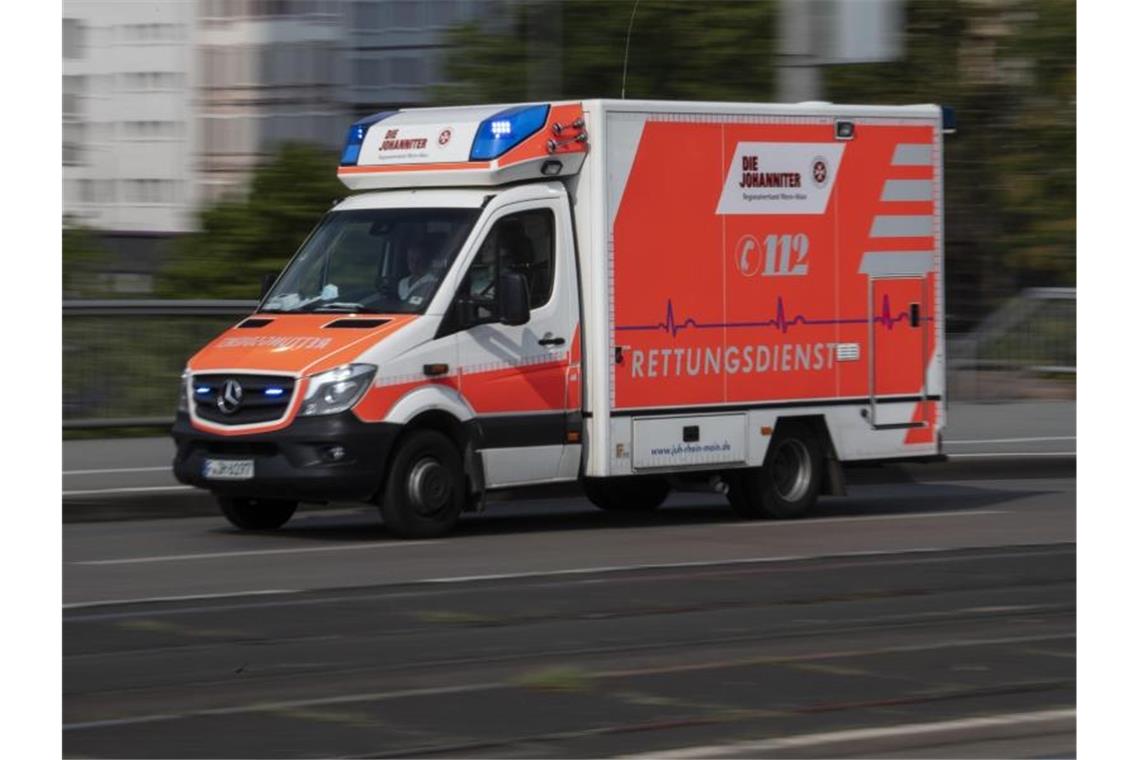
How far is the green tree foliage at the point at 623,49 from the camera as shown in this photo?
27672 mm

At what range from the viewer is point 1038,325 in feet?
80.3

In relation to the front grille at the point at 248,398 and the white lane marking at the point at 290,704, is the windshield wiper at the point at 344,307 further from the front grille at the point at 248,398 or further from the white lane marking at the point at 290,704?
the white lane marking at the point at 290,704

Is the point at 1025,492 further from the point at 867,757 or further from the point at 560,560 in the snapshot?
the point at 867,757

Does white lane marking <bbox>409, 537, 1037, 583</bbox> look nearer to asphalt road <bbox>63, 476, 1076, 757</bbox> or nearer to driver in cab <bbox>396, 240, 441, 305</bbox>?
asphalt road <bbox>63, 476, 1076, 757</bbox>

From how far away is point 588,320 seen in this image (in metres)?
14.4

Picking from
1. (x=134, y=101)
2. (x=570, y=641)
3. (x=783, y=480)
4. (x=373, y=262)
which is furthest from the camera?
(x=134, y=101)

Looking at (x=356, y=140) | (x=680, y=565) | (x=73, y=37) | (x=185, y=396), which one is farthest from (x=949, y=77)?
(x=680, y=565)

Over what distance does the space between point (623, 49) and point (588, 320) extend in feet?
45.5

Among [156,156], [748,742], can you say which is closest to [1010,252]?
[156,156]

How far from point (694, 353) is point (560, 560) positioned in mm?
2597

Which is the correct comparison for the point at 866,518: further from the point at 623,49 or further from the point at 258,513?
the point at 623,49

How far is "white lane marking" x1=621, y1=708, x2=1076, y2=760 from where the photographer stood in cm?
706

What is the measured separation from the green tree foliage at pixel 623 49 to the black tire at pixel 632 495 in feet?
38.7

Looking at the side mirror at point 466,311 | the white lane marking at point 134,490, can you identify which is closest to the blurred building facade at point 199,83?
the white lane marking at point 134,490
